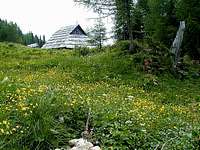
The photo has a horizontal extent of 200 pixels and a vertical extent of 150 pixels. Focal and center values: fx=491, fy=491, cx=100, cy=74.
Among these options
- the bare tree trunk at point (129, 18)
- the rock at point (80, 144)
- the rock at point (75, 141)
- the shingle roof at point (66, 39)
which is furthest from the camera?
→ the shingle roof at point (66, 39)

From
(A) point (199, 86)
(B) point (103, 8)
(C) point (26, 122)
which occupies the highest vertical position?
(B) point (103, 8)

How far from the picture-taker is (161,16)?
37062 millimetres

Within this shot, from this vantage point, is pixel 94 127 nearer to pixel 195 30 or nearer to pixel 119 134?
pixel 119 134

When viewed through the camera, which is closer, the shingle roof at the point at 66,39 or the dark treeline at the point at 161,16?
the dark treeline at the point at 161,16

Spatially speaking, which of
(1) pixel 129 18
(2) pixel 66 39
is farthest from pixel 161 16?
(2) pixel 66 39

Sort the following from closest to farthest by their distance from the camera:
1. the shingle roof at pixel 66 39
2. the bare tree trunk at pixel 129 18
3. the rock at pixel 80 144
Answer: the rock at pixel 80 144 < the bare tree trunk at pixel 129 18 < the shingle roof at pixel 66 39

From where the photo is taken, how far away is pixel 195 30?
34.3 meters

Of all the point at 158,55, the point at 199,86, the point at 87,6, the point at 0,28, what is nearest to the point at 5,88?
the point at 199,86

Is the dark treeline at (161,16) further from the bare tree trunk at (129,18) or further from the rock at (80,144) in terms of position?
the rock at (80,144)

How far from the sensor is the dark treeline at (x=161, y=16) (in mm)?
30422

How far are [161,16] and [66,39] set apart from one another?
39.3 meters

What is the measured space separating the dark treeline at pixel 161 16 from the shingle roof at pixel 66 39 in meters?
32.4

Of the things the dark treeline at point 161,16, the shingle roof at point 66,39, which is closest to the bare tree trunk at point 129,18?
the dark treeline at point 161,16

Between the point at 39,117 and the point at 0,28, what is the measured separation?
3269 inches
